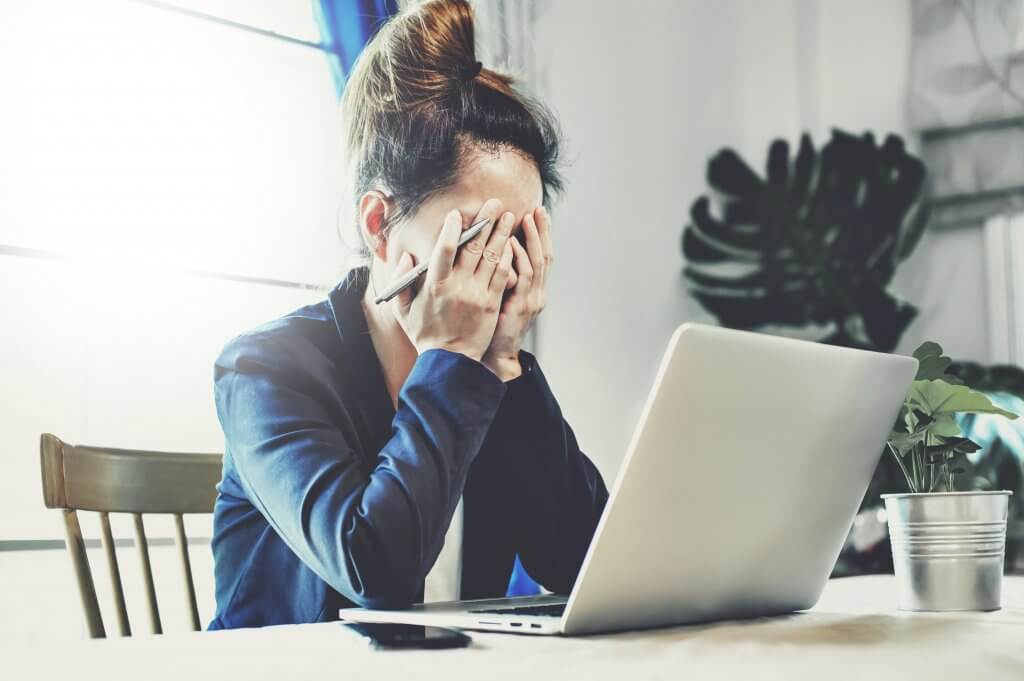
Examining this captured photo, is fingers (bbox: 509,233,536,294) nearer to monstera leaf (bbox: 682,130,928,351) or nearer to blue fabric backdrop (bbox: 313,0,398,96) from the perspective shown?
blue fabric backdrop (bbox: 313,0,398,96)

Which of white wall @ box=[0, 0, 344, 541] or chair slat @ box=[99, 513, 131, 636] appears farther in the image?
white wall @ box=[0, 0, 344, 541]

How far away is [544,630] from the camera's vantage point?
59 cm

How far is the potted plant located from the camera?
739 mm

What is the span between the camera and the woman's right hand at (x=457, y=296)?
103cm

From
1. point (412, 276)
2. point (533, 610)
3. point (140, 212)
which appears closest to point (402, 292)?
point (412, 276)

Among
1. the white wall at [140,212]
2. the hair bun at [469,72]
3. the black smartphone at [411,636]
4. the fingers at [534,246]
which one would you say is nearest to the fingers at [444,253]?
the fingers at [534,246]

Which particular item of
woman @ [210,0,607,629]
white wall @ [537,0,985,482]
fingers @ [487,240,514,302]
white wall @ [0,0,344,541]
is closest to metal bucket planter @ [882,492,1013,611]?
woman @ [210,0,607,629]

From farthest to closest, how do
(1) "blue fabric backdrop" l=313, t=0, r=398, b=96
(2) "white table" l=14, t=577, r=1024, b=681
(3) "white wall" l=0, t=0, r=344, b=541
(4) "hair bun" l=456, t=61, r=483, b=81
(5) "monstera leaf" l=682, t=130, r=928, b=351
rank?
(5) "monstera leaf" l=682, t=130, r=928, b=351
(1) "blue fabric backdrop" l=313, t=0, r=398, b=96
(3) "white wall" l=0, t=0, r=344, b=541
(4) "hair bun" l=456, t=61, r=483, b=81
(2) "white table" l=14, t=577, r=1024, b=681

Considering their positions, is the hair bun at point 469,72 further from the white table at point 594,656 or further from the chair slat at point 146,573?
the white table at point 594,656

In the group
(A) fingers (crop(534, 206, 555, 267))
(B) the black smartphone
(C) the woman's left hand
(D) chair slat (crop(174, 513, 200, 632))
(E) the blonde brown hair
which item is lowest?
(D) chair slat (crop(174, 513, 200, 632))

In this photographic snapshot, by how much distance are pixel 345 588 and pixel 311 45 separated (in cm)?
158

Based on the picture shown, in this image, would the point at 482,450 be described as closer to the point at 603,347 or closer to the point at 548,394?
the point at 548,394

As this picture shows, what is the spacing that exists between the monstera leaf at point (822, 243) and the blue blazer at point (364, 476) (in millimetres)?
1914

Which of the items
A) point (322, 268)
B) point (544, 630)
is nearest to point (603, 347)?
point (322, 268)
